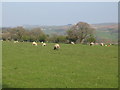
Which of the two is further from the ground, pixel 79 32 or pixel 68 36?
pixel 79 32

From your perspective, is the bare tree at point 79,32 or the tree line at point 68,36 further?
the tree line at point 68,36

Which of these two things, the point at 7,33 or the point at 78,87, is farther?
the point at 7,33

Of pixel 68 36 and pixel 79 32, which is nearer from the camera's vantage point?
pixel 68 36

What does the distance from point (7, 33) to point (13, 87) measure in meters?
114

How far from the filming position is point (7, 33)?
12462cm

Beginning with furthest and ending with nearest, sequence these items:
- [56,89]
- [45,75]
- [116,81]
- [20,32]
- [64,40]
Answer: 1. [20,32]
2. [64,40]
3. [45,75]
4. [116,81]
5. [56,89]

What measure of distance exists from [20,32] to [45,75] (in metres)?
101

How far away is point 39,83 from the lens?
13875 mm

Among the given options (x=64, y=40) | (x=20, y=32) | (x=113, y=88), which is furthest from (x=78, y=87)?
(x=20, y=32)

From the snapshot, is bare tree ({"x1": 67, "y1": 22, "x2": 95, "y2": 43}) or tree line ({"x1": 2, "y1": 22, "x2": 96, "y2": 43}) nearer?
bare tree ({"x1": 67, "y1": 22, "x2": 95, "y2": 43})

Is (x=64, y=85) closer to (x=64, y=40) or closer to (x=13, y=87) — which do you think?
(x=13, y=87)

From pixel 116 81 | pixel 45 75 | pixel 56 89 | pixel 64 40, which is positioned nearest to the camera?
pixel 56 89

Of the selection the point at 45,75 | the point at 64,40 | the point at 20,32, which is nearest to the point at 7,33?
the point at 20,32

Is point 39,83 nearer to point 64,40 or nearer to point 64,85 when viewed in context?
point 64,85
